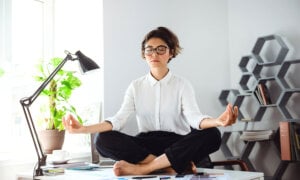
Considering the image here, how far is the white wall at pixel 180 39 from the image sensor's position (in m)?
2.64

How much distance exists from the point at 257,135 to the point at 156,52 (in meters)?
1.34

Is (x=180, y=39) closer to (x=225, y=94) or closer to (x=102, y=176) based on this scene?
(x=225, y=94)

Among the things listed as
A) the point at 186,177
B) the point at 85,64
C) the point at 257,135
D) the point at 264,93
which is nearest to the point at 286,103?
the point at 264,93

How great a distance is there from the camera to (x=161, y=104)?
2.04 meters

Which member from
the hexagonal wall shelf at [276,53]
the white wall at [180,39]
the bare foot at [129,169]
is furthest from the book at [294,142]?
the bare foot at [129,169]

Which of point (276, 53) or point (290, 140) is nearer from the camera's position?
point (290, 140)

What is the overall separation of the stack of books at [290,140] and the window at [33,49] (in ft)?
4.69

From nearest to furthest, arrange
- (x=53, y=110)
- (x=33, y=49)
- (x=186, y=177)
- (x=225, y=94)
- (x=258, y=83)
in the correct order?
1. (x=186, y=177)
2. (x=53, y=110)
3. (x=33, y=49)
4. (x=258, y=83)
5. (x=225, y=94)

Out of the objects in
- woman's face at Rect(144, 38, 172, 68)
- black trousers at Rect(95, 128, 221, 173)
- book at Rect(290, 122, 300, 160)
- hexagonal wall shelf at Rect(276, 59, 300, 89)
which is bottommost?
book at Rect(290, 122, 300, 160)

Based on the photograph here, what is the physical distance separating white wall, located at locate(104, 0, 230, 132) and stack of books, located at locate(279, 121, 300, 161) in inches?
27.6

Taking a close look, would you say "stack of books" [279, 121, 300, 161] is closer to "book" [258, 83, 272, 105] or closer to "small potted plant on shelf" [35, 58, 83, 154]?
"book" [258, 83, 272, 105]

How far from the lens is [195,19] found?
10.2 ft

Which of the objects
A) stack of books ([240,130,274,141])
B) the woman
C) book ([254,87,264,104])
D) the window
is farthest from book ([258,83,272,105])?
the window

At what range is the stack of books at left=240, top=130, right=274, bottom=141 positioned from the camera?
277 cm
